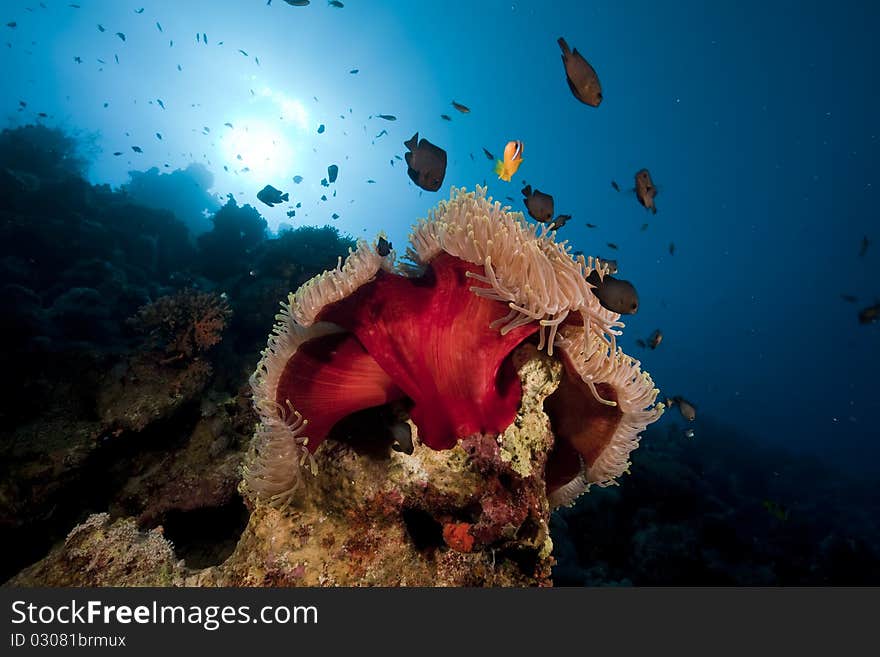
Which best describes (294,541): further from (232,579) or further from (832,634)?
Answer: (832,634)

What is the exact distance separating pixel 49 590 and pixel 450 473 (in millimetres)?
2276

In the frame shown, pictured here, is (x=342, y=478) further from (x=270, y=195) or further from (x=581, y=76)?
(x=270, y=195)

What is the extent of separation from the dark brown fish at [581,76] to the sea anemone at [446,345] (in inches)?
81.8

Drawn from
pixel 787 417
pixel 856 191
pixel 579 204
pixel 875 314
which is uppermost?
pixel 856 191

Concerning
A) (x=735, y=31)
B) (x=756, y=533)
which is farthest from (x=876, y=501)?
(x=735, y=31)

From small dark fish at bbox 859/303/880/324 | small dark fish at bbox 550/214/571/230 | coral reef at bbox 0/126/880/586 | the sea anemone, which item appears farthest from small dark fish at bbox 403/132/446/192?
small dark fish at bbox 859/303/880/324

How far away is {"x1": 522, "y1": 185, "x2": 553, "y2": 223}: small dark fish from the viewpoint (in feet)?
13.5

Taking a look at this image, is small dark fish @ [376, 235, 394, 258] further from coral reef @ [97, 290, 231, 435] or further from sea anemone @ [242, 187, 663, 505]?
coral reef @ [97, 290, 231, 435]

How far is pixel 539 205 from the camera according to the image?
13.5 ft

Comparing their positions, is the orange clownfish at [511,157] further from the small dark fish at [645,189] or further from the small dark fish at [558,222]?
the small dark fish at [645,189]

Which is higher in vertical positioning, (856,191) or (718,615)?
(856,191)

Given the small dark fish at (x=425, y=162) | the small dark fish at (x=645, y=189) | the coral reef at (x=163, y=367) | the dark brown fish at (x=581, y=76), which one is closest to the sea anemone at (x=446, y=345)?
the small dark fish at (x=425, y=162)

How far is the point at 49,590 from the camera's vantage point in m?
2.19

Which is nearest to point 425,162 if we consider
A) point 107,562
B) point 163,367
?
point 163,367
